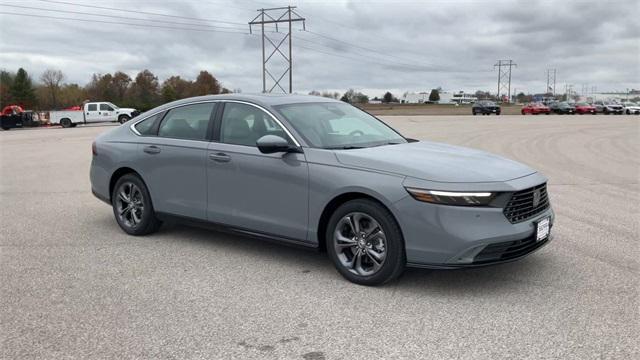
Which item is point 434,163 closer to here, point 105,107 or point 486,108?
point 105,107

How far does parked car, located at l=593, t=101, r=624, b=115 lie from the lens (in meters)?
60.5

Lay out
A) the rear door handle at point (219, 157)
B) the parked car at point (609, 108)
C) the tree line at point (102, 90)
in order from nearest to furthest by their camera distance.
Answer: the rear door handle at point (219, 157)
the parked car at point (609, 108)
the tree line at point (102, 90)

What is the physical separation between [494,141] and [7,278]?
60.1 ft

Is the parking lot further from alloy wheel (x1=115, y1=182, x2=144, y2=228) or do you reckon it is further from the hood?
the hood

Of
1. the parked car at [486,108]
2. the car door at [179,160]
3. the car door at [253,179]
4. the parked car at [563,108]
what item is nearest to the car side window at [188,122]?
the car door at [179,160]

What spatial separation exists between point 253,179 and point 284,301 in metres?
1.31

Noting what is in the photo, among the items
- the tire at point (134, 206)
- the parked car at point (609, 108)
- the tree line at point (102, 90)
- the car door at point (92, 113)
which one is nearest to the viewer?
the tire at point (134, 206)

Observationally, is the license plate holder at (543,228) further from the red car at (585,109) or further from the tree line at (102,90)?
the tree line at (102,90)

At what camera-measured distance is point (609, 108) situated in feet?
200

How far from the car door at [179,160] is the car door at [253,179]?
0.52ft

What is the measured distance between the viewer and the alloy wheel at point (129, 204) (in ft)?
21.7

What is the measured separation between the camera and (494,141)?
2106cm

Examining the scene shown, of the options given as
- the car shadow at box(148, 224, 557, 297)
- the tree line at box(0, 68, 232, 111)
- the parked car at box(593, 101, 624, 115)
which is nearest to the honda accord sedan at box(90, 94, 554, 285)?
the car shadow at box(148, 224, 557, 297)

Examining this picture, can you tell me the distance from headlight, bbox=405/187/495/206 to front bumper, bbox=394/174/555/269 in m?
0.04
